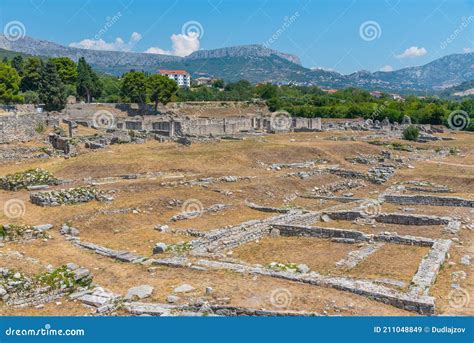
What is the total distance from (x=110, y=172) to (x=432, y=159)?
1064 inches

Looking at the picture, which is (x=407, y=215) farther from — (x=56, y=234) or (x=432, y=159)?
(x=432, y=159)

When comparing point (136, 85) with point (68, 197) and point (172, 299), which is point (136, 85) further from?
point (172, 299)

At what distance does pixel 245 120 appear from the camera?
59938 millimetres

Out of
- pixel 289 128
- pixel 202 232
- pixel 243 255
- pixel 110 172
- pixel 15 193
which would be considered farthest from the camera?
pixel 289 128

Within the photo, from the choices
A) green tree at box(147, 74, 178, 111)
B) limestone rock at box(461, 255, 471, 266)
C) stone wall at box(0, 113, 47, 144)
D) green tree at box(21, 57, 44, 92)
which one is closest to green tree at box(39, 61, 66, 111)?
stone wall at box(0, 113, 47, 144)

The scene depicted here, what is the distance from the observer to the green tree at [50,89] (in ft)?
170

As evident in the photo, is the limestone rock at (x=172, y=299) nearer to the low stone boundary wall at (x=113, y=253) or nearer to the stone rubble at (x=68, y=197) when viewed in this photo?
the low stone boundary wall at (x=113, y=253)

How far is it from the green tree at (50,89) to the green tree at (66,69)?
1644cm

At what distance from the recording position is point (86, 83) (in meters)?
67.7

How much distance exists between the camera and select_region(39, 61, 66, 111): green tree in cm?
5194

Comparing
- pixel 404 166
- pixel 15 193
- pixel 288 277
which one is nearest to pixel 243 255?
pixel 288 277

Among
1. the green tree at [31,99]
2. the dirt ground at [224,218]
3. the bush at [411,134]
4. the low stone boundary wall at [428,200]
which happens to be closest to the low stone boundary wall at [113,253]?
the dirt ground at [224,218]

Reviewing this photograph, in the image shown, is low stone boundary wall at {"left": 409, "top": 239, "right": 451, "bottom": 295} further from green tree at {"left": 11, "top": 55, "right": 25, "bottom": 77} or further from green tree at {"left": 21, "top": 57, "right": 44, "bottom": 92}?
green tree at {"left": 11, "top": 55, "right": 25, "bottom": 77}

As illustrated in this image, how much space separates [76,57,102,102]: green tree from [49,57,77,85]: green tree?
2048mm
